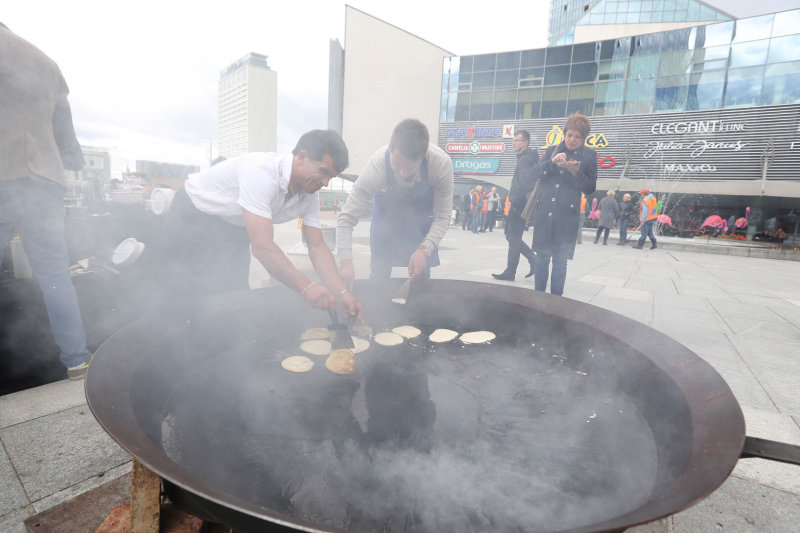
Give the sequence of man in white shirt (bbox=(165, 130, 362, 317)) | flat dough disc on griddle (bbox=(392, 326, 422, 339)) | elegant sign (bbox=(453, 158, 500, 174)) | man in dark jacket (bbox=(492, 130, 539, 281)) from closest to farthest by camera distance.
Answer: man in white shirt (bbox=(165, 130, 362, 317)), flat dough disc on griddle (bbox=(392, 326, 422, 339)), man in dark jacket (bbox=(492, 130, 539, 281)), elegant sign (bbox=(453, 158, 500, 174))

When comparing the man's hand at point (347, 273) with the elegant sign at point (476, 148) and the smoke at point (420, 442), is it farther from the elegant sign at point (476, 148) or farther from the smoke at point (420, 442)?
the elegant sign at point (476, 148)

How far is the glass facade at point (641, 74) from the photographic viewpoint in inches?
683

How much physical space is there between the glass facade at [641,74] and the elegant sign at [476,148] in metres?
1.82

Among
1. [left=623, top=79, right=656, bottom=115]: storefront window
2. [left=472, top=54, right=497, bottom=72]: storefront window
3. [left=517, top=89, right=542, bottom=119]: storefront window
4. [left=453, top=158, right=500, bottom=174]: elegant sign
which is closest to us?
[left=623, top=79, right=656, bottom=115]: storefront window

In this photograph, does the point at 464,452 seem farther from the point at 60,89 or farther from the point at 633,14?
the point at 633,14

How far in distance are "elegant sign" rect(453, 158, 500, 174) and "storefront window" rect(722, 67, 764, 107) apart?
11.4 m

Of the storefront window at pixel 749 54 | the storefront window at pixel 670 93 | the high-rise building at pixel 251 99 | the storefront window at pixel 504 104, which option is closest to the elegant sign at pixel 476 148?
the storefront window at pixel 504 104

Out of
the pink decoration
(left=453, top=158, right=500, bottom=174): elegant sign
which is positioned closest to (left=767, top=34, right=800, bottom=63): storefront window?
the pink decoration

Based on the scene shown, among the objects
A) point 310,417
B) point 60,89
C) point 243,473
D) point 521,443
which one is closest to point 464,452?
point 521,443

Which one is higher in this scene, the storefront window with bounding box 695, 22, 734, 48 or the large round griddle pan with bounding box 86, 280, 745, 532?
the storefront window with bounding box 695, 22, 734, 48

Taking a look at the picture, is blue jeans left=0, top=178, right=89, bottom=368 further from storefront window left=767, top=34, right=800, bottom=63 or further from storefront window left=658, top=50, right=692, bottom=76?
storefront window left=767, top=34, right=800, bottom=63

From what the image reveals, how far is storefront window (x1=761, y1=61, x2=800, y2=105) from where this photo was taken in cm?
1688

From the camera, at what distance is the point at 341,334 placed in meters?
1.84

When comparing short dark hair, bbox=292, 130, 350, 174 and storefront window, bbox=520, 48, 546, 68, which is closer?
short dark hair, bbox=292, 130, 350, 174
